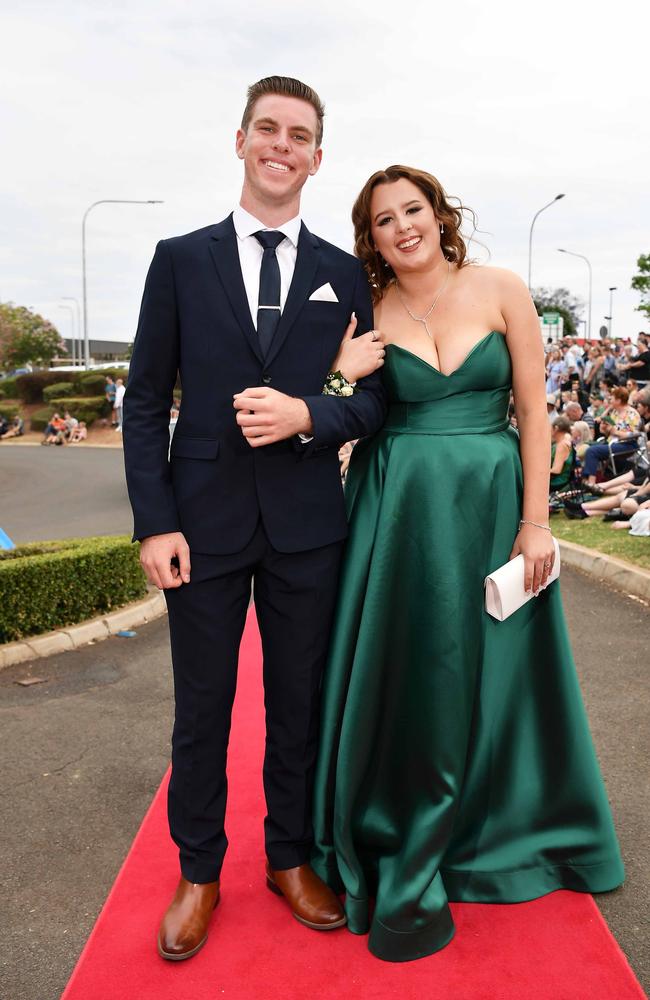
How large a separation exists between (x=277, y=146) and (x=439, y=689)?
5.43 feet

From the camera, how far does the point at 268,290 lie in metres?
2.46

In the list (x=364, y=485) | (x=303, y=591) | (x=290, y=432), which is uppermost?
(x=290, y=432)

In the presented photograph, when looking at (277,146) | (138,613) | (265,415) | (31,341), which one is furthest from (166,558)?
(31,341)

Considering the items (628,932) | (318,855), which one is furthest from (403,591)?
(628,932)

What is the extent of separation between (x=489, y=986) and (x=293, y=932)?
599mm

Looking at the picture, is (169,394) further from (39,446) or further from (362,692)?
(39,446)

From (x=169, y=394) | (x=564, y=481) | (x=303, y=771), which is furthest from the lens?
(x=564, y=481)

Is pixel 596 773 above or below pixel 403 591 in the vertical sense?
below

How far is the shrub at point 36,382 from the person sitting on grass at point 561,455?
26.3 meters

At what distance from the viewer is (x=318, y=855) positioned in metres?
2.79

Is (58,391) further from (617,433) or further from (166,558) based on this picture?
(166,558)

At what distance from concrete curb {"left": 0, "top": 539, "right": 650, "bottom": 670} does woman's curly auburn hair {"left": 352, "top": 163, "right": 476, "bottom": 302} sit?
363 centimetres

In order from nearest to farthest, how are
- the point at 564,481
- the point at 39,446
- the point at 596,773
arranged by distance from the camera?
1. the point at 596,773
2. the point at 564,481
3. the point at 39,446

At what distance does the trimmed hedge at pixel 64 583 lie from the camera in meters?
5.55
